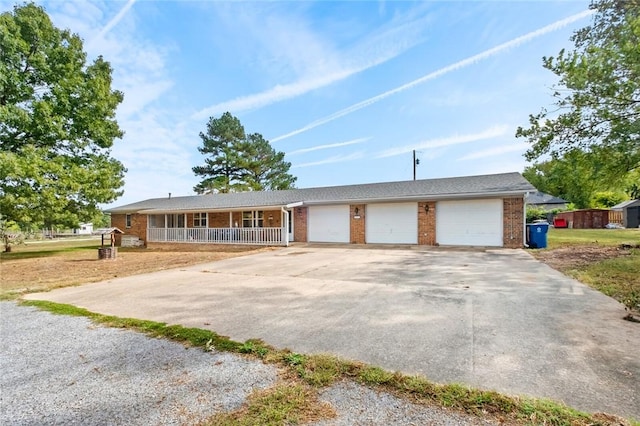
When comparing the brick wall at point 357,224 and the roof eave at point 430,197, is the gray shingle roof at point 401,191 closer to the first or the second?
the roof eave at point 430,197

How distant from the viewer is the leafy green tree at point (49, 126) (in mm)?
13367

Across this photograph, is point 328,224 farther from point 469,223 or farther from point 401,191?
point 469,223

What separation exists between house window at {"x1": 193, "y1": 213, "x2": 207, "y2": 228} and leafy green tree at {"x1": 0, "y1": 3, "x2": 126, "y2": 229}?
5299 mm

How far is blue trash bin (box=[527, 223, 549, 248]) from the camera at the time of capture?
13.0 m

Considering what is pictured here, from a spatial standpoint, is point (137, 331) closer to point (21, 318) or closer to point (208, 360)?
point (208, 360)

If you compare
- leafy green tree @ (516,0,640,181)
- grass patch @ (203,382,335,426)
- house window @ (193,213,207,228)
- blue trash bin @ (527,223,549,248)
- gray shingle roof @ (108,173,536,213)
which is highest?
leafy green tree @ (516,0,640,181)

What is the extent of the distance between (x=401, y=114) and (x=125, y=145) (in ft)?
56.7

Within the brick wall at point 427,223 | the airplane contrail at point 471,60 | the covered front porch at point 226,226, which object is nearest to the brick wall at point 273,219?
the covered front porch at point 226,226

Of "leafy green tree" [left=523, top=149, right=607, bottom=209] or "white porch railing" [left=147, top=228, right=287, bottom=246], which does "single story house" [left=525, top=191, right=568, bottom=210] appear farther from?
"white porch railing" [left=147, top=228, right=287, bottom=246]

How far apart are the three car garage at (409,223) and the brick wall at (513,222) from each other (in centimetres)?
16

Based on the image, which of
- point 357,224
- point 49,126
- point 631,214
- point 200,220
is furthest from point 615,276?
point 631,214

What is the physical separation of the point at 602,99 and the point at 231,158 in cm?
2821

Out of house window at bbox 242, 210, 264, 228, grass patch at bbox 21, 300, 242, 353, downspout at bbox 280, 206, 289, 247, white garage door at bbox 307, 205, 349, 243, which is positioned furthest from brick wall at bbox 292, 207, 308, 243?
grass patch at bbox 21, 300, 242, 353

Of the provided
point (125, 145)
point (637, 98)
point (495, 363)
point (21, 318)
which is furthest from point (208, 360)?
point (125, 145)
